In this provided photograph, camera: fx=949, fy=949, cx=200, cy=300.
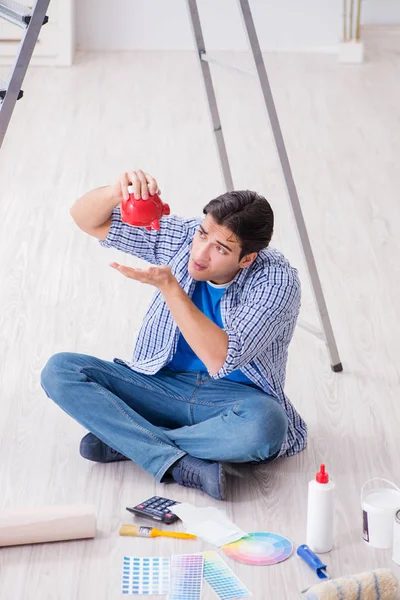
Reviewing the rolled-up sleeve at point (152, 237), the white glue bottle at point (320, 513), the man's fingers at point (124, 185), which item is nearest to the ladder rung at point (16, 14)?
the man's fingers at point (124, 185)

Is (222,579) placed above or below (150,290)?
below

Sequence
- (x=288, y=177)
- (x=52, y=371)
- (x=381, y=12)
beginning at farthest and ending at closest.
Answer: (x=381, y=12)
(x=288, y=177)
(x=52, y=371)

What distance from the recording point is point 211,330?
2.23 metres

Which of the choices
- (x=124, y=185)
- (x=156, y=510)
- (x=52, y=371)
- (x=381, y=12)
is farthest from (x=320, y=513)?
(x=381, y=12)

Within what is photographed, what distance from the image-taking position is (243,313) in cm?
231

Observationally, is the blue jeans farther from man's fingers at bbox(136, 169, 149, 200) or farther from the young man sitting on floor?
man's fingers at bbox(136, 169, 149, 200)

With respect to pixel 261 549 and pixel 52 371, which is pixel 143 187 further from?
pixel 261 549

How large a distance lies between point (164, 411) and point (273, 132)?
A: 2.78ft

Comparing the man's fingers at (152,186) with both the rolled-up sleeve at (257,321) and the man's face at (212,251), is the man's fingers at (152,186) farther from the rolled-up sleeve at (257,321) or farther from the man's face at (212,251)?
the rolled-up sleeve at (257,321)

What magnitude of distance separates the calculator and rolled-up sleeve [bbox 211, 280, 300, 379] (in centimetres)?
33

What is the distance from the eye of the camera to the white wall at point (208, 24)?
6691 mm

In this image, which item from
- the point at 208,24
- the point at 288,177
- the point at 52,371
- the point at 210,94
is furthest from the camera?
the point at 208,24

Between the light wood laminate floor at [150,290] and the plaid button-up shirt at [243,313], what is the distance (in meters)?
0.25

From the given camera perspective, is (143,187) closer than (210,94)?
Yes
